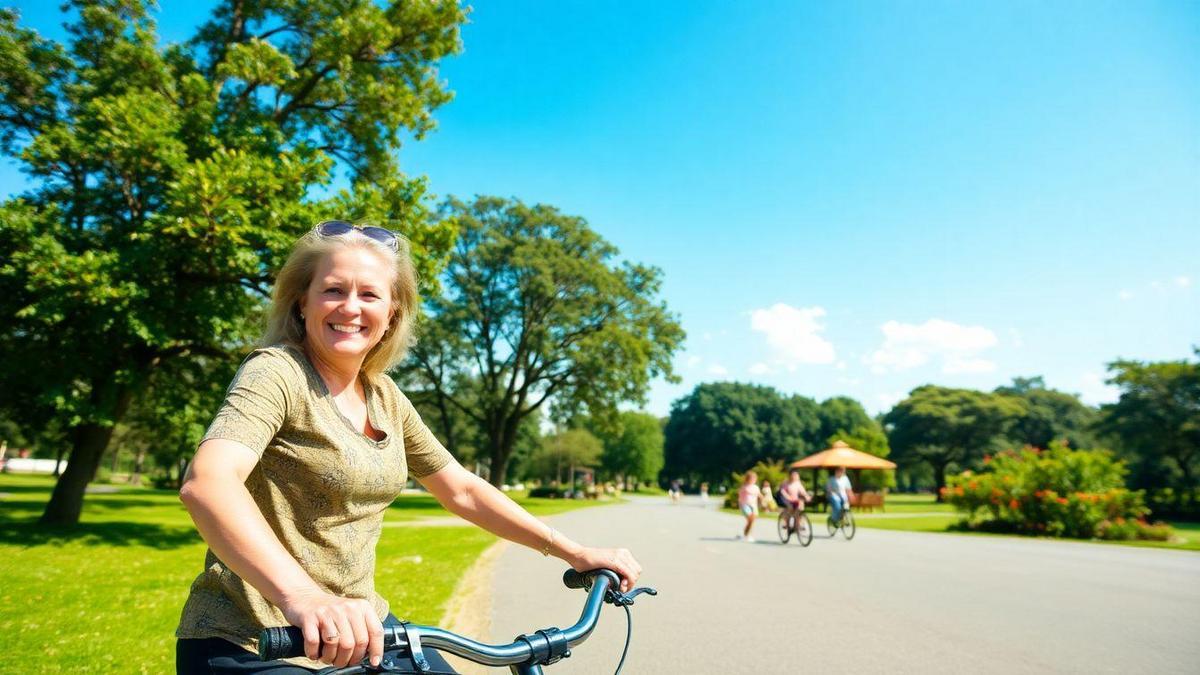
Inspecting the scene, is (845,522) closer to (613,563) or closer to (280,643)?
(613,563)

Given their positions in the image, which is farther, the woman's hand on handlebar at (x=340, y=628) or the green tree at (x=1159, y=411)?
the green tree at (x=1159, y=411)

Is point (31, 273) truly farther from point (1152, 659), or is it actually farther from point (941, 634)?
point (1152, 659)

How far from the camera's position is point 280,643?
122 centimetres

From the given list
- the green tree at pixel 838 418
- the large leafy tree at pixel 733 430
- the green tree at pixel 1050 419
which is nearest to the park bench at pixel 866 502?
the green tree at pixel 1050 419

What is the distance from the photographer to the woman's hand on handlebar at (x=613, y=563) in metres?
2.21

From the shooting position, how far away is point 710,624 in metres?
7.26

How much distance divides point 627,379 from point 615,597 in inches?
1294

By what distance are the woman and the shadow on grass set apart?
46.8 feet

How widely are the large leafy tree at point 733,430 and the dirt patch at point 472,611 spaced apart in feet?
242

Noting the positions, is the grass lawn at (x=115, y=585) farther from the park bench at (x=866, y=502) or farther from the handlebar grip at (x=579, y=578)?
the park bench at (x=866, y=502)

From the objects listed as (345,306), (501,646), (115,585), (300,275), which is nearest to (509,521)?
(501,646)

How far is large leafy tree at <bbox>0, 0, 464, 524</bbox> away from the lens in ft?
38.9

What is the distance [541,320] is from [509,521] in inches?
1352

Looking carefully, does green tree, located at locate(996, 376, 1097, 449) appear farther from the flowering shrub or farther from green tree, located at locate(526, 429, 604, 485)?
the flowering shrub
